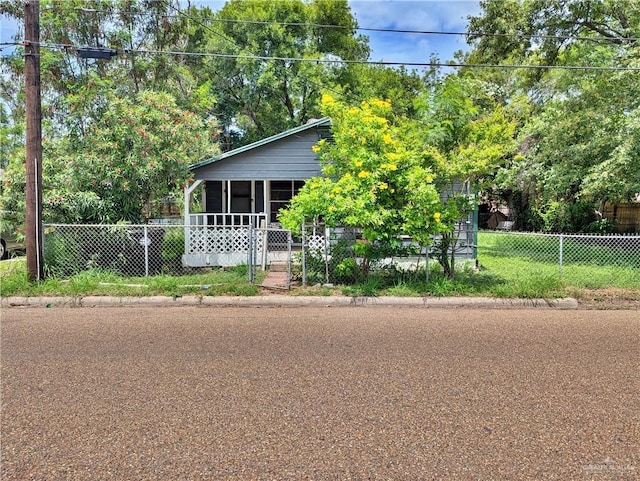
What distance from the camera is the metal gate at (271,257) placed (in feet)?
29.1

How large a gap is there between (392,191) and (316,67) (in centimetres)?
1736

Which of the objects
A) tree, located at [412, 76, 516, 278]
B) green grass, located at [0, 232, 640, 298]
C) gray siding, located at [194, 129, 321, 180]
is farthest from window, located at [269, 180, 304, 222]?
tree, located at [412, 76, 516, 278]

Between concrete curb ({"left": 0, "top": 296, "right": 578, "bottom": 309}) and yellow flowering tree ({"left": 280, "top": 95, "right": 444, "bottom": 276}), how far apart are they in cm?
109

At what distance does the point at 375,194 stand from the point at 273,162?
4.54 meters

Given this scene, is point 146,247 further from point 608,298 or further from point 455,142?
point 608,298

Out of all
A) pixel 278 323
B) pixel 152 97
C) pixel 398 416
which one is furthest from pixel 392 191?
pixel 152 97

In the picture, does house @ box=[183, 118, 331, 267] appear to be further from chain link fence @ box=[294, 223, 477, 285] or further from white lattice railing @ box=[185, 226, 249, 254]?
chain link fence @ box=[294, 223, 477, 285]

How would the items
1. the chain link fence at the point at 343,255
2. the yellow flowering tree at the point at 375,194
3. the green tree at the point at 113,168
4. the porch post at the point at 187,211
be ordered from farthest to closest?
the porch post at the point at 187,211 < the green tree at the point at 113,168 < the chain link fence at the point at 343,255 < the yellow flowering tree at the point at 375,194

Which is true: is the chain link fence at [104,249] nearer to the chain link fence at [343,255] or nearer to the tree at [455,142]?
the chain link fence at [343,255]

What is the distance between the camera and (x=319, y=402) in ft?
12.1

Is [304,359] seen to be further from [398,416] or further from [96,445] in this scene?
[96,445]

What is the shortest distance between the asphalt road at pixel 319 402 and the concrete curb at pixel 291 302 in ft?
4.91

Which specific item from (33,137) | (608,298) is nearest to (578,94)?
(608,298)

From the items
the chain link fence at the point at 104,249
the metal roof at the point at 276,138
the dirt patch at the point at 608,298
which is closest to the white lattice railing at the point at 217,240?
the chain link fence at the point at 104,249
